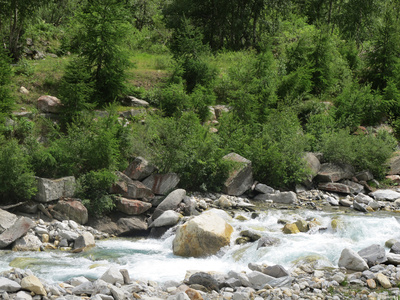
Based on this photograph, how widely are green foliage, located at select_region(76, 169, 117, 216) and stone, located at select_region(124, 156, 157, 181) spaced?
1.30 m

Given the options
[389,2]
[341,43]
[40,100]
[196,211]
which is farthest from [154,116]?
[389,2]

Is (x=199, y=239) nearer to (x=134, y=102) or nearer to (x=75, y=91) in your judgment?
(x=75, y=91)

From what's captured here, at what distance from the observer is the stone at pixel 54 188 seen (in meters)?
13.5

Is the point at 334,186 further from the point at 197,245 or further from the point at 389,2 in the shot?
the point at 389,2

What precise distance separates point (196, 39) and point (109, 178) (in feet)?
41.0

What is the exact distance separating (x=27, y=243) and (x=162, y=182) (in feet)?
16.4

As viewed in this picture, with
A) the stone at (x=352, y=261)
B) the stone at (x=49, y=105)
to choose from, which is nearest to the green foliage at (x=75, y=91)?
the stone at (x=49, y=105)

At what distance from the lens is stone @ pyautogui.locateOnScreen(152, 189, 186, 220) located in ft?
47.2

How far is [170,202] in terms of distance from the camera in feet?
47.9

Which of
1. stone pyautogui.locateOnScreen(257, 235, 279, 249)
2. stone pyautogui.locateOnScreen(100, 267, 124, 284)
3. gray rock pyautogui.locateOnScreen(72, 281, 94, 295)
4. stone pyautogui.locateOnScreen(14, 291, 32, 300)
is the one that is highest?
stone pyautogui.locateOnScreen(14, 291, 32, 300)

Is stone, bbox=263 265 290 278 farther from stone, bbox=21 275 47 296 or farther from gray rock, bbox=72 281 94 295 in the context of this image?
stone, bbox=21 275 47 296

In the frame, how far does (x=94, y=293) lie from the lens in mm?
8453

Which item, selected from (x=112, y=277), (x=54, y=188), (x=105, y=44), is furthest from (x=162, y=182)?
(x=105, y=44)

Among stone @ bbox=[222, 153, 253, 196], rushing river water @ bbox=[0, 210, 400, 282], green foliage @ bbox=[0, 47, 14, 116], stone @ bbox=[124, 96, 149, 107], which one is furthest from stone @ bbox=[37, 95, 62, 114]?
rushing river water @ bbox=[0, 210, 400, 282]
